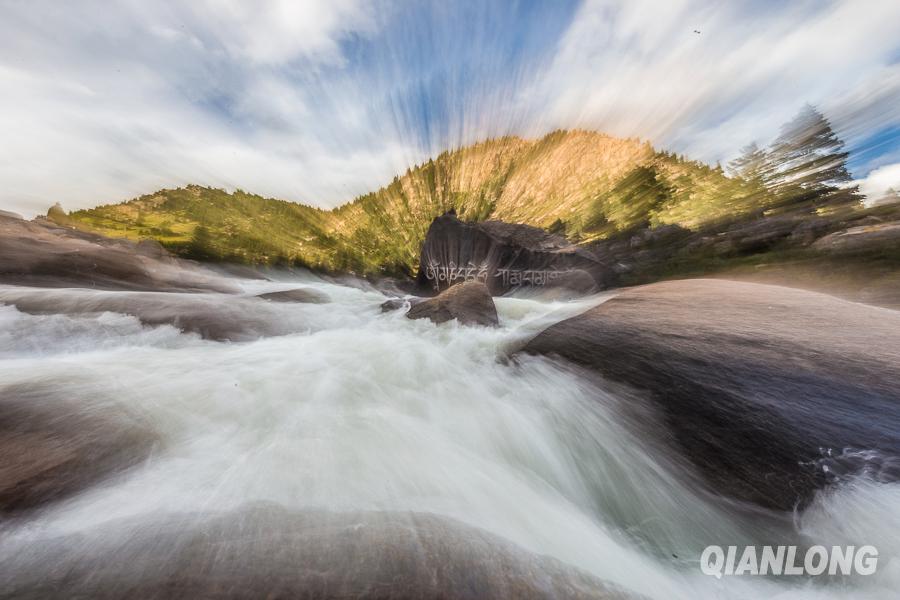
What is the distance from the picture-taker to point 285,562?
1.21 m

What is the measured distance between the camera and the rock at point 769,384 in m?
2.16

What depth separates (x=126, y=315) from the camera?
552cm

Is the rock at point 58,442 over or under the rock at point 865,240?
under

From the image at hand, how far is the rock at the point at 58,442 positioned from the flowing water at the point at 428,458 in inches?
4.0

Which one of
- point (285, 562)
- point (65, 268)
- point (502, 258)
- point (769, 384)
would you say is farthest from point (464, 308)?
point (502, 258)

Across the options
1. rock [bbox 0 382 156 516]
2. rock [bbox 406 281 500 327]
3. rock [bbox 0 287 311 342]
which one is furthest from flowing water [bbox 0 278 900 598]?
rock [bbox 406 281 500 327]

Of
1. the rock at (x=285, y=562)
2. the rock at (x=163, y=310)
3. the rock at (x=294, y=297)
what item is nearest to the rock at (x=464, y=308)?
the rock at (x=163, y=310)

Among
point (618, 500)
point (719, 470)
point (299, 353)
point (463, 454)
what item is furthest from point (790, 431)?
point (299, 353)

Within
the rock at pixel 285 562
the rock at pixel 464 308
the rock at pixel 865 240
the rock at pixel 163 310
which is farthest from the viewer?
the rock at pixel 464 308

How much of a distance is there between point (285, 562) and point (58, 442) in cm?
213

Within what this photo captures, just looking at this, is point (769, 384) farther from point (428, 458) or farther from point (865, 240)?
point (865, 240)

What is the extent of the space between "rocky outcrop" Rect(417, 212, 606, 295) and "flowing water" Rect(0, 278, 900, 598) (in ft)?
43.5

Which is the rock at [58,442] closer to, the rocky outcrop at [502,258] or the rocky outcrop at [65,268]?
the rocky outcrop at [65,268]

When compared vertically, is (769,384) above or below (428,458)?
above
